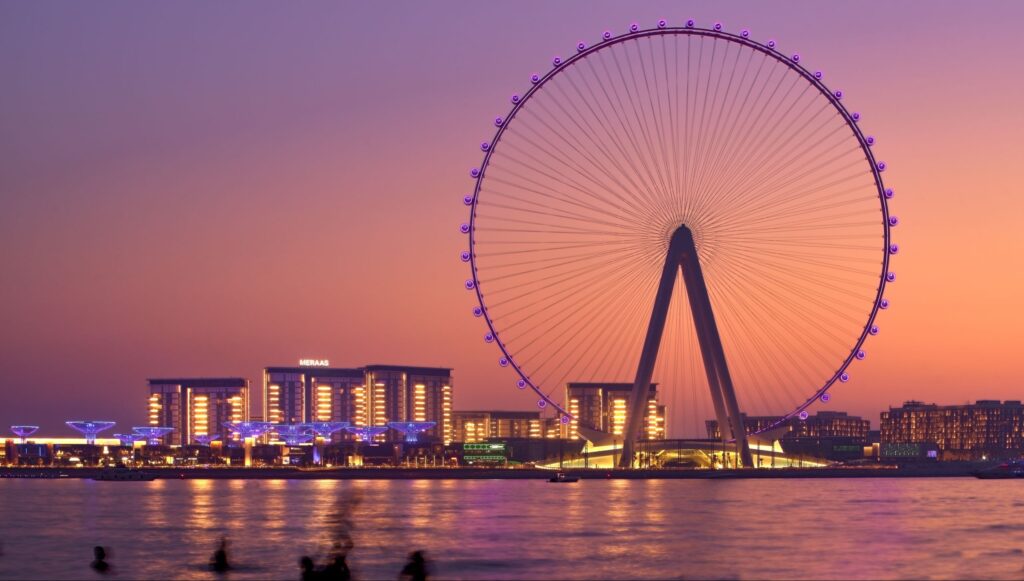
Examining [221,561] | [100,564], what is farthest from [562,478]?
[221,561]

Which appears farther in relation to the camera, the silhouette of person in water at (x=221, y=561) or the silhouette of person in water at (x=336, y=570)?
the silhouette of person in water at (x=221, y=561)

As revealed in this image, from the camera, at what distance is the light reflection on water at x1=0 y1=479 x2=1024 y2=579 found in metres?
66.9

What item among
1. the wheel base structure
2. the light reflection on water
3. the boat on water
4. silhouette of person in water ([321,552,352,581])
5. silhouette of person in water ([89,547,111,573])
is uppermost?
the wheel base structure

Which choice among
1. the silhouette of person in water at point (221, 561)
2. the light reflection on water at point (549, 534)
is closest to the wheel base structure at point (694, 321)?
the light reflection on water at point (549, 534)

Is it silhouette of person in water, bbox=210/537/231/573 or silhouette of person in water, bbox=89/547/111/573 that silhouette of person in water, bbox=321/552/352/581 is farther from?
silhouette of person in water, bbox=89/547/111/573

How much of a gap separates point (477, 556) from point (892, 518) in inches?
1582

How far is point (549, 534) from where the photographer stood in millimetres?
86125

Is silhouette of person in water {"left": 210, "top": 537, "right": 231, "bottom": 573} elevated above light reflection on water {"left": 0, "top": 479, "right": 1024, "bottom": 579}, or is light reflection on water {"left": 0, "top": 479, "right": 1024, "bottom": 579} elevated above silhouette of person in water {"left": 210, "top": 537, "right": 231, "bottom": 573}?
silhouette of person in water {"left": 210, "top": 537, "right": 231, "bottom": 573}

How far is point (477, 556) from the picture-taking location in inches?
2867

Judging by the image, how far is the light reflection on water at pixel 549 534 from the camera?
220 ft

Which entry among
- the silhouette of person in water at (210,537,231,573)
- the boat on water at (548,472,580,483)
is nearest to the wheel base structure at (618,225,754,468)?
the boat on water at (548,472,580,483)

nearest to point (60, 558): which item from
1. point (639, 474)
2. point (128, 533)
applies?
point (128, 533)

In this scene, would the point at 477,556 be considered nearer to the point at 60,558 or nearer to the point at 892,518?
the point at 60,558

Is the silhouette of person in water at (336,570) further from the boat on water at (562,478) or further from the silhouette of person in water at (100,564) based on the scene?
the boat on water at (562,478)
